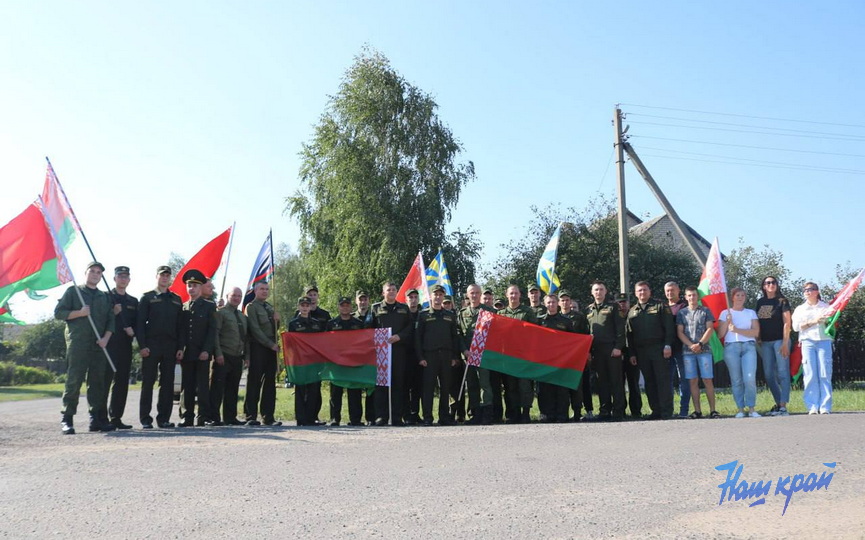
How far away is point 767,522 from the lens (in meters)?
4.76

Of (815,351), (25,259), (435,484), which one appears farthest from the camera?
(815,351)

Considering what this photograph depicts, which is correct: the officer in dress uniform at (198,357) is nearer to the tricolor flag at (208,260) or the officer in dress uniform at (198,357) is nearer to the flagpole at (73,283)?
the flagpole at (73,283)

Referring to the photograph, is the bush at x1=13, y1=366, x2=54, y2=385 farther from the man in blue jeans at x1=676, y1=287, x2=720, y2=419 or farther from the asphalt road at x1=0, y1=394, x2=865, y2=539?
the man in blue jeans at x1=676, y1=287, x2=720, y2=419

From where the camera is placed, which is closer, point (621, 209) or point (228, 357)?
point (228, 357)

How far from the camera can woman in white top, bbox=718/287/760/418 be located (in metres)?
11.0

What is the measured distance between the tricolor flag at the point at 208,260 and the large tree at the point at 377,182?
1614 centimetres

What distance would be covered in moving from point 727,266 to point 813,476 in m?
37.9

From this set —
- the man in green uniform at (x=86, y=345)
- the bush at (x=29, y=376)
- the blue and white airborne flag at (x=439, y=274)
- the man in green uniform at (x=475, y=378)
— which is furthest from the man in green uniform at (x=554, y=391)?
the bush at (x=29, y=376)

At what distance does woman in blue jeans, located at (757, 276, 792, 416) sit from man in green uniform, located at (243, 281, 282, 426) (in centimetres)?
765

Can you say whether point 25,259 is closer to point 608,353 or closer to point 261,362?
point 261,362

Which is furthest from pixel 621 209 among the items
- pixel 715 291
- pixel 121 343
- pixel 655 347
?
pixel 121 343

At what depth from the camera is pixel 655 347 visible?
36.9 feet

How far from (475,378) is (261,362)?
3377mm

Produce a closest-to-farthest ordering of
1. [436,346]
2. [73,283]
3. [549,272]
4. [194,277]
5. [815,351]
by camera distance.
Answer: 1. [73,283]
2. [815,351]
3. [436,346]
4. [194,277]
5. [549,272]
